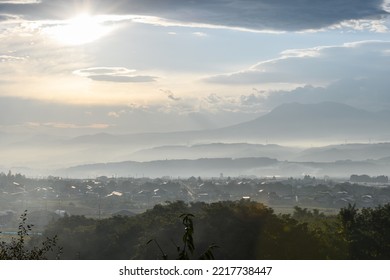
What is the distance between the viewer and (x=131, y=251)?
75.5m

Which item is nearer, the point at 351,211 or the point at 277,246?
the point at 277,246

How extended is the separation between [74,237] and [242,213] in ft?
88.4
